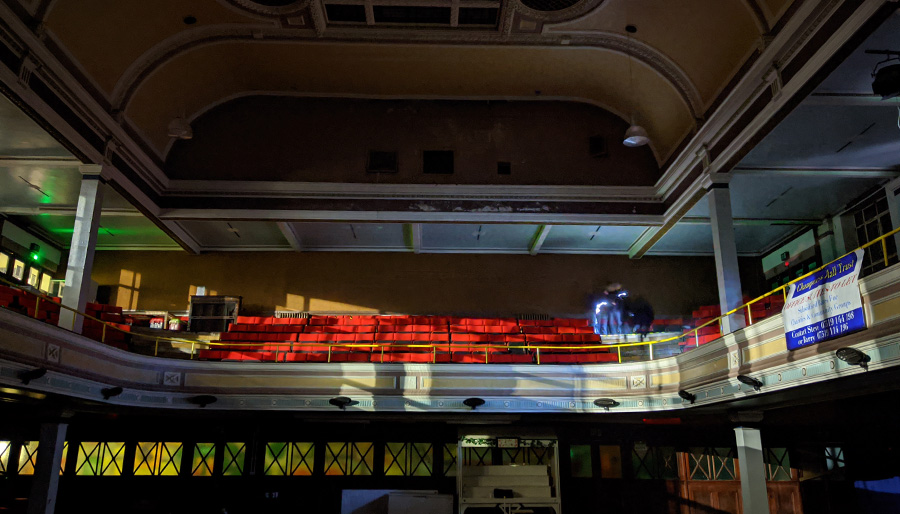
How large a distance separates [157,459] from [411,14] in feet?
34.5

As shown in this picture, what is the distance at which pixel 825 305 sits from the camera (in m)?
7.15

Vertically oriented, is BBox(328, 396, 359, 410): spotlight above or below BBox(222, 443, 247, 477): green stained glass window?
above

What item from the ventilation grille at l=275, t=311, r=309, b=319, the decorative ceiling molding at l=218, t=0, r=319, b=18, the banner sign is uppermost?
the decorative ceiling molding at l=218, t=0, r=319, b=18

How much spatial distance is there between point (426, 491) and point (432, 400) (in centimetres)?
306

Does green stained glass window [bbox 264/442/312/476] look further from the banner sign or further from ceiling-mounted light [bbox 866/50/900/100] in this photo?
ceiling-mounted light [bbox 866/50/900/100]

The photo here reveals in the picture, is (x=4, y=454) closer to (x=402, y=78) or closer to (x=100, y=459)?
(x=100, y=459)

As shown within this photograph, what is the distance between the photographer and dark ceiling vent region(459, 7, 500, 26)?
502 inches

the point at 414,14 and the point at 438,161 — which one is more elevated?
the point at 414,14

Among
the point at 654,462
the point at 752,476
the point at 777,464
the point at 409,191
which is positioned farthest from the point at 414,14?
the point at 777,464

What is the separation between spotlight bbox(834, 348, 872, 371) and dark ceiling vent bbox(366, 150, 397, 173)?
10307 mm

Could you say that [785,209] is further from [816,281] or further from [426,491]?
→ [426,491]

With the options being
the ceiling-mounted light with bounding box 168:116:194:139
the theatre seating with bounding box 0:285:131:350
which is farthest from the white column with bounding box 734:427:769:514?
the ceiling-mounted light with bounding box 168:116:194:139

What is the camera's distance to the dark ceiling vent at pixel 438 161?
49.9 ft

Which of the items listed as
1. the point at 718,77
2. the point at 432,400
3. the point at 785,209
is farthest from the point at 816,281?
the point at 785,209
